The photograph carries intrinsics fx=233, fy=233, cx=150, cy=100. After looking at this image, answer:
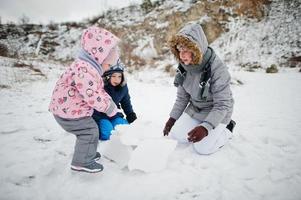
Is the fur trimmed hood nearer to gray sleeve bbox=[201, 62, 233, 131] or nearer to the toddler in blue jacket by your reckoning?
gray sleeve bbox=[201, 62, 233, 131]

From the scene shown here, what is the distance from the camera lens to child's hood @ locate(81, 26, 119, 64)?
2.01 metres

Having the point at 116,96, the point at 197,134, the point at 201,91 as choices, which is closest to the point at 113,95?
the point at 116,96

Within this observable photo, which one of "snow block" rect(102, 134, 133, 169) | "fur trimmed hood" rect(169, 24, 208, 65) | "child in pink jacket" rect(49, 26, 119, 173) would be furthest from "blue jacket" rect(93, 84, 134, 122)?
"fur trimmed hood" rect(169, 24, 208, 65)

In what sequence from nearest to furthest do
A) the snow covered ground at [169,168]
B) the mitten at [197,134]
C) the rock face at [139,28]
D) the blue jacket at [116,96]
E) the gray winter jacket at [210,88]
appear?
the snow covered ground at [169,168] < the mitten at [197,134] < the gray winter jacket at [210,88] < the blue jacket at [116,96] < the rock face at [139,28]

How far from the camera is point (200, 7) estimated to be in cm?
1294

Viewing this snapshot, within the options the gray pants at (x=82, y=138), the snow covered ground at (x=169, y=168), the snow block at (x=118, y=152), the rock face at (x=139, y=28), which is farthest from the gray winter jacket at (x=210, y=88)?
the rock face at (x=139, y=28)

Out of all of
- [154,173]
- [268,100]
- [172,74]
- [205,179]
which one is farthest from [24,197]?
[172,74]

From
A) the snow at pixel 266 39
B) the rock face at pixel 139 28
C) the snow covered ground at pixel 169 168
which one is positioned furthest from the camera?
the rock face at pixel 139 28

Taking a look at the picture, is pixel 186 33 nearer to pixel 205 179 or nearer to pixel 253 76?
pixel 205 179

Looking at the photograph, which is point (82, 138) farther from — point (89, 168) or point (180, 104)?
point (180, 104)

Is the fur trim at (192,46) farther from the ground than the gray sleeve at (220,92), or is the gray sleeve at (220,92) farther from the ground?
the fur trim at (192,46)

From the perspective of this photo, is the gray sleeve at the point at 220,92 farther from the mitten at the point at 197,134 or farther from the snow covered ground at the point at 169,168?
the snow covered ground at the point at 169,168

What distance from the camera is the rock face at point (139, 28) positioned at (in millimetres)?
11938

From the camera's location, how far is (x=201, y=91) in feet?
8.19
